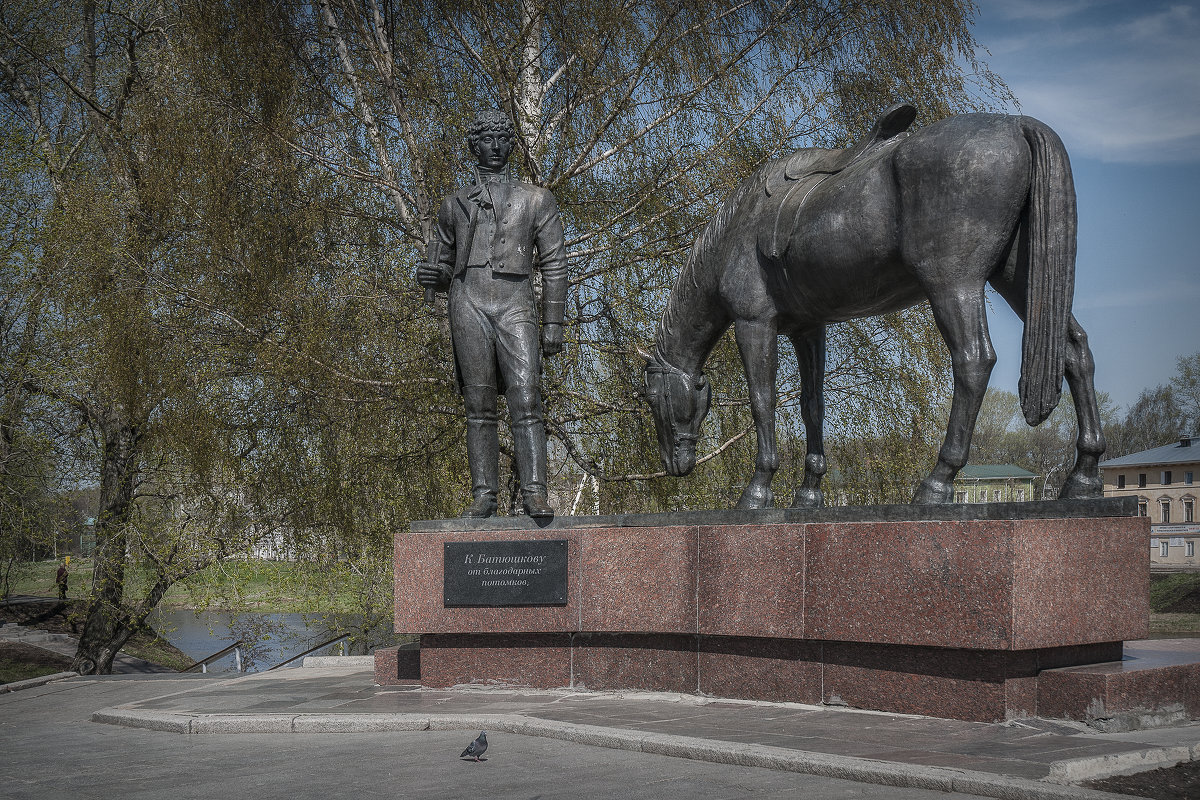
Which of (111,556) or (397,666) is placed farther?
(111,556)

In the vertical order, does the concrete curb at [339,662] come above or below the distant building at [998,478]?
below

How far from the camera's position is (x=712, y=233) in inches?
301

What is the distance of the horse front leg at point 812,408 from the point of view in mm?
7605

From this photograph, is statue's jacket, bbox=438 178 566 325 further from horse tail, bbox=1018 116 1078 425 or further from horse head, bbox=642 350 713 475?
horse tail, bbox=1018 116 1078 425

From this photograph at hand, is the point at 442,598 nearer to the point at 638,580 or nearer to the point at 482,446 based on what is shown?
the point at 482,446

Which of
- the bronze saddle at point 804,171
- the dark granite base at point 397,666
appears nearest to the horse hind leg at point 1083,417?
the bronze saddle at point 804,171

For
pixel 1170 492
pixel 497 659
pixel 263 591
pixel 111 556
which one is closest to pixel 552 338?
pixel 497 659

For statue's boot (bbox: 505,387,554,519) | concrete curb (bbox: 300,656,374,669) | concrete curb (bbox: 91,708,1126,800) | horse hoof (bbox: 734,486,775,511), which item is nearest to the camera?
concrete curb (bbox: 91,708,1126,800)

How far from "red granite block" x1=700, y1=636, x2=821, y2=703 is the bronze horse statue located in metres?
1.04

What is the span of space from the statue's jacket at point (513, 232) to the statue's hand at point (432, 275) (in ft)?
0.17

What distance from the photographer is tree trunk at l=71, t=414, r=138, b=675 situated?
15328 mm

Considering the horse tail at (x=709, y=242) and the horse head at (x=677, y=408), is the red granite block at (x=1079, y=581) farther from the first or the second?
the horse tail at (x=709, y=242)

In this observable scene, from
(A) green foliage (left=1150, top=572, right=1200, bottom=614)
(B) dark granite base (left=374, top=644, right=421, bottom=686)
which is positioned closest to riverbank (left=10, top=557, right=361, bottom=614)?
(B) dark granite base (left=374, top=644, right=421, bottom=686)

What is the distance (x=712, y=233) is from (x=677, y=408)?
1.23 m
